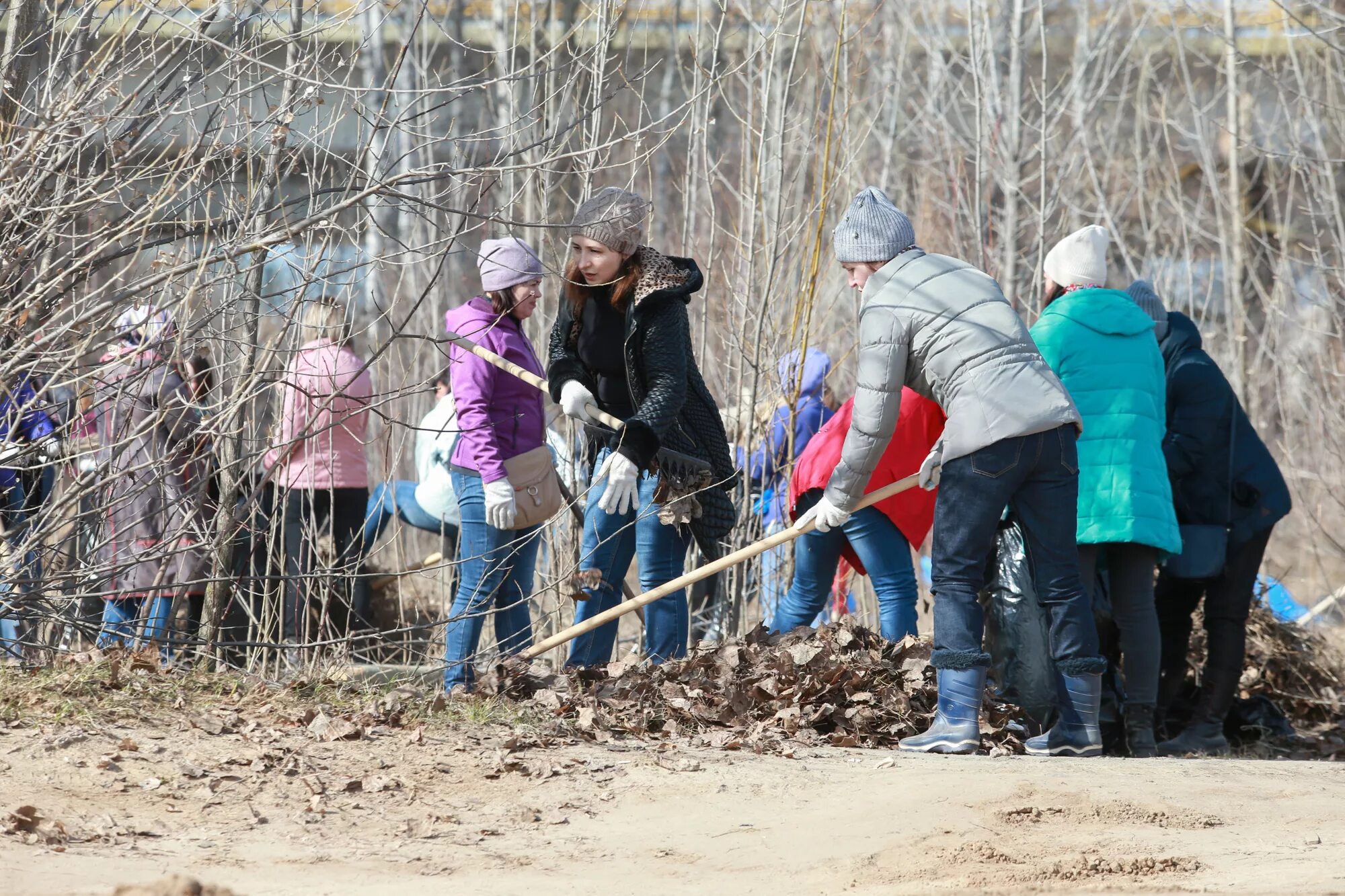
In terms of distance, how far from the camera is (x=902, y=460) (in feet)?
17.3

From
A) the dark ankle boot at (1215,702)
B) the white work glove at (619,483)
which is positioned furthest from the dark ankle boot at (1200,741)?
the white work glove at (619,483)

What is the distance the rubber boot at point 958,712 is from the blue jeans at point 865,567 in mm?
726

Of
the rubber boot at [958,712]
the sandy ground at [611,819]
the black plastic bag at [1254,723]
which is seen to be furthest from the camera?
the black plastic bag at [1254,723]

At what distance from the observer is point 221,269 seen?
475 cm

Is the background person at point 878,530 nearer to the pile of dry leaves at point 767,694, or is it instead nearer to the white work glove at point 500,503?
the pile of dry leaves at point 767,694

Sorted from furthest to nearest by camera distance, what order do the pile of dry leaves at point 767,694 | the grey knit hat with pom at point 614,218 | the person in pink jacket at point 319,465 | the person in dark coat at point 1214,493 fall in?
1. the person in dark coat at point 1214,493
2. the grey knit hat with pom at point 614,218
3. the person in pink jacket at point 319,465
4. the pile of dry leaves at point 767,694

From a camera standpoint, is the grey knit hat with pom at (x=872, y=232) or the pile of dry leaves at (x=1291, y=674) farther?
the pile of dry leaves at (x=1291, y=674)

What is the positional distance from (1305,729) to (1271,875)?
3.41 m

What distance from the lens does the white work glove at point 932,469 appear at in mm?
4609

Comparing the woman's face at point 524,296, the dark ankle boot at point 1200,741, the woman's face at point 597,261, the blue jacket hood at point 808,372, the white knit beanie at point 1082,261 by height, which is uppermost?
Answer: the white knit beanie at point 1082,261

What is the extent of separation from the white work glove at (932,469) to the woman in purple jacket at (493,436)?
1.39 m

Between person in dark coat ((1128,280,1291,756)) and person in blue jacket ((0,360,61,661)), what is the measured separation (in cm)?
396

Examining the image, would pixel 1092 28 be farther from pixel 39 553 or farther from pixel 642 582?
pixel 39 553

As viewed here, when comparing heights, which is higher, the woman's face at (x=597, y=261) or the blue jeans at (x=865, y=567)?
the woman's face at (x=597, y=261)
